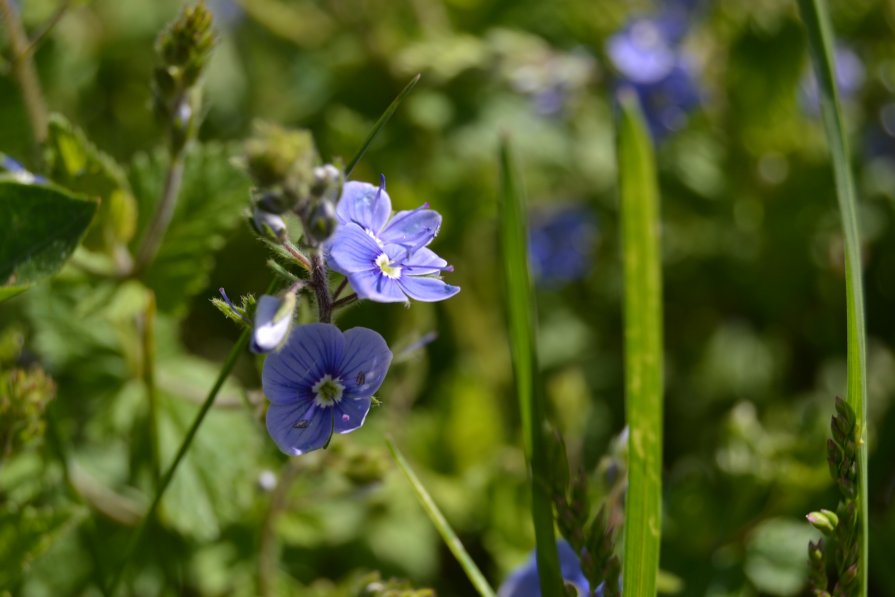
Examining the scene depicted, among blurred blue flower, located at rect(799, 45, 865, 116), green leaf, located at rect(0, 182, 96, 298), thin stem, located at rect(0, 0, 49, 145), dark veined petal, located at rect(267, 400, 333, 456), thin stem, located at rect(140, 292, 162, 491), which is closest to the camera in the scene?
dark veined petal, located at rect(267, 400, 333, 456)

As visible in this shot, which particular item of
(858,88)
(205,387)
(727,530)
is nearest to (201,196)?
(205,387)

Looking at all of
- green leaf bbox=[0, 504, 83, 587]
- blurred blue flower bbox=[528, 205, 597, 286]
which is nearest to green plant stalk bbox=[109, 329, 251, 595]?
green leaf bbox=[0, 504, 83, 587]

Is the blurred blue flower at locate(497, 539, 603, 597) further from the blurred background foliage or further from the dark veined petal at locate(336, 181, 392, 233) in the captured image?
the dark veined petal at locate(336, 181, 392, 233)

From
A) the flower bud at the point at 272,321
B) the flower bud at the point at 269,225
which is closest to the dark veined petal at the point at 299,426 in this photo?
the flower bud at the point at 272,321

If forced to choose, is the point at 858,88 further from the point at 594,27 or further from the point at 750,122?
the point at 594,27

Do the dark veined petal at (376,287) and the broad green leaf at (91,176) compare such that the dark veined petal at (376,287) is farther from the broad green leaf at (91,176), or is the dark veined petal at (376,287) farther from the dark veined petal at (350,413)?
the broad green leaf at (91,176)

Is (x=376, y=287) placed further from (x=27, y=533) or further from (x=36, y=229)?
(x=27, y=533)
